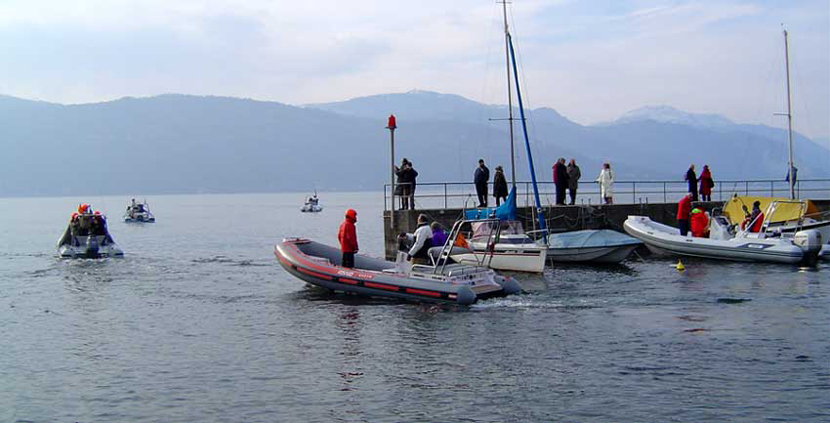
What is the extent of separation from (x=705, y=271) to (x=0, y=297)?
19957 mm

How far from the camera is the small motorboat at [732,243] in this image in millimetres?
26297

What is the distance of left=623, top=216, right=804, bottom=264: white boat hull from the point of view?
2653cm

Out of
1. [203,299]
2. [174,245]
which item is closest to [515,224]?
[203,299]

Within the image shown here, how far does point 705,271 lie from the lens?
2595cm

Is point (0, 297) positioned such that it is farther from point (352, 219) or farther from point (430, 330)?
point (430, 330)

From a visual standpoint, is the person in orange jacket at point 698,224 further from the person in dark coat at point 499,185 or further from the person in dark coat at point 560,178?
the person in dark coat at point 499,185

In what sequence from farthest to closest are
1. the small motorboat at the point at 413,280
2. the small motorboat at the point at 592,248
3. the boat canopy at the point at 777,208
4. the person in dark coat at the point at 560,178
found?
the person in dark coat at the point at 560,178
the boat canopy at the point at 777,208
the small motorboat at the point at 592,248
the small motorboat at the point at 413,280

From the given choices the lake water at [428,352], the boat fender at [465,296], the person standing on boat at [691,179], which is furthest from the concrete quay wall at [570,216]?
the boat fender at [465,296]

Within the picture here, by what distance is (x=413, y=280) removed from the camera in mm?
19453

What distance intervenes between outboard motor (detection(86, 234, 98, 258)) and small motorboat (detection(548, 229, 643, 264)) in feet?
53.8

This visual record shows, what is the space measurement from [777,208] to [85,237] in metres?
24.6

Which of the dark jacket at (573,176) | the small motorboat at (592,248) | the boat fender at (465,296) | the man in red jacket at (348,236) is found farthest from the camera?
Answer: the dark jacket at (573,176)

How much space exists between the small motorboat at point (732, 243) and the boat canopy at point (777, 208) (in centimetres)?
127

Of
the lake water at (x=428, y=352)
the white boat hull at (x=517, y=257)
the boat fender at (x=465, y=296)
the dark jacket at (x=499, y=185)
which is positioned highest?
the dark jacket at (x=499, y=185)
